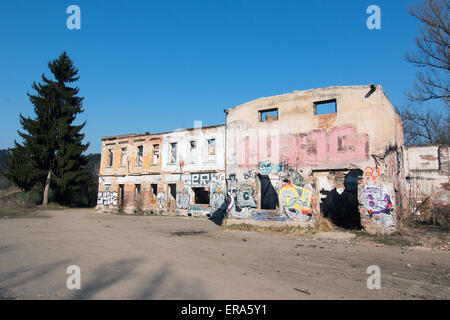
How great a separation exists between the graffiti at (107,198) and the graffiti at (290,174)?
57.7ft

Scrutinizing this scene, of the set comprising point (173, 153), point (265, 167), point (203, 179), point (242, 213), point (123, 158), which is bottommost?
point (242, 213)

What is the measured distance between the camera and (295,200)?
1271 centimetres

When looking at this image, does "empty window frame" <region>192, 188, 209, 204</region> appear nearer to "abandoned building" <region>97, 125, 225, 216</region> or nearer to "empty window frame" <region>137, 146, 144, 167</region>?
"abandoned building" <region>97, 125, 225, 216</region>

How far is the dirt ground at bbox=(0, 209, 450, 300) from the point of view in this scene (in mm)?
4707

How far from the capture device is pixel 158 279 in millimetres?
5309

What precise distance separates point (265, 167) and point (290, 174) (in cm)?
133

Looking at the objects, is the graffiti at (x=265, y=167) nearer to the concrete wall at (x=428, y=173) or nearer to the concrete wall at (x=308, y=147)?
the concrete wall at (x=308, y=147)

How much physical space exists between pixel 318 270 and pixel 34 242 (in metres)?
8.99

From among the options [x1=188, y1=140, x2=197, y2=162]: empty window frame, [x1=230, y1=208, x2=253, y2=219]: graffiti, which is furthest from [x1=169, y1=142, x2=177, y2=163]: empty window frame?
[x1=230, y1=208, x2=253, y2=219]: graffiti

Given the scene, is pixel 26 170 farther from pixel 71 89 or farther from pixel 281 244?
pixel 281 244

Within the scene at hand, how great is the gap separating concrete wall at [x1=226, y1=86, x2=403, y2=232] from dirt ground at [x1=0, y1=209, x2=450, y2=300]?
8.62 feet

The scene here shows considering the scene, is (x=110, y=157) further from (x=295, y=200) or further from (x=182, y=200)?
(x=295, y=200)

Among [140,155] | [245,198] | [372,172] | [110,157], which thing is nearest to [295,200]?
[245,198]
